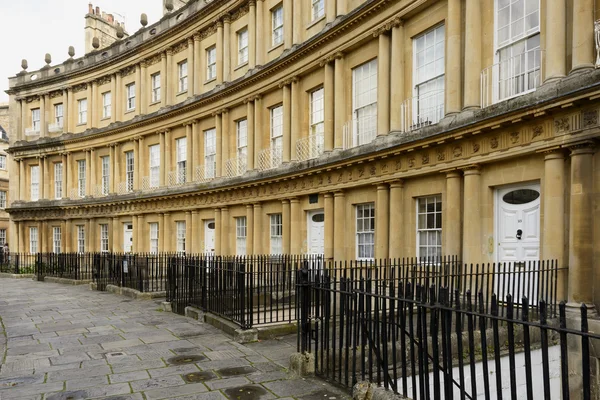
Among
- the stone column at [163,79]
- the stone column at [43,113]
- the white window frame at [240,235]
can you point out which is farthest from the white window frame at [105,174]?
the white window frame at [240,235]

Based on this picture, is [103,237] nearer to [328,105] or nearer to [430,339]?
[328,105]

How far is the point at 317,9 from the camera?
1650 cm

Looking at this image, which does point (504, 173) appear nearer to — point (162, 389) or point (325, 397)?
point (325, 397)

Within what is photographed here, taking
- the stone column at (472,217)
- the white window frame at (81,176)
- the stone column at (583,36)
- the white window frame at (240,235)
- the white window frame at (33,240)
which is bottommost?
the white window frame at (33,240)

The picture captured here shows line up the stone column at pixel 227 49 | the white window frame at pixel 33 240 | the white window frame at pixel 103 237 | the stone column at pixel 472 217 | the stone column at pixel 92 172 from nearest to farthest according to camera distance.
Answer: the stone column at pixel 472 217
the stone column at pixel 227 49
the white window frame at pixel 103 237
the stone column at pixel 92 172
the white window frame at pixel 33 240

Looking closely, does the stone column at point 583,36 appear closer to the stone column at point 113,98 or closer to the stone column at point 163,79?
the stone column at point 163,79

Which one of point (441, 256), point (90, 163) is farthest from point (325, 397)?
point (90, 163)

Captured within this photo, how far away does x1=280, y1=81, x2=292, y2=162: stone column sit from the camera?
1744 centimetres

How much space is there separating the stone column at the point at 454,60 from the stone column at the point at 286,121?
24.5 ft

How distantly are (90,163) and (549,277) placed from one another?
91.2 ft

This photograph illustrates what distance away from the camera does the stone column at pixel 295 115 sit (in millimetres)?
17000

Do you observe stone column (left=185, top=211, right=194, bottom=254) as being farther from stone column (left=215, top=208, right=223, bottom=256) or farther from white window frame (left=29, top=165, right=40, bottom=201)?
white window frame (left=29, top=165, right=40, bottom=201)

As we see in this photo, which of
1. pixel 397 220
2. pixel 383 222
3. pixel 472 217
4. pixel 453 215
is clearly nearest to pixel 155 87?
pixel 383 222

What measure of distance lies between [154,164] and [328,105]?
13959mm
